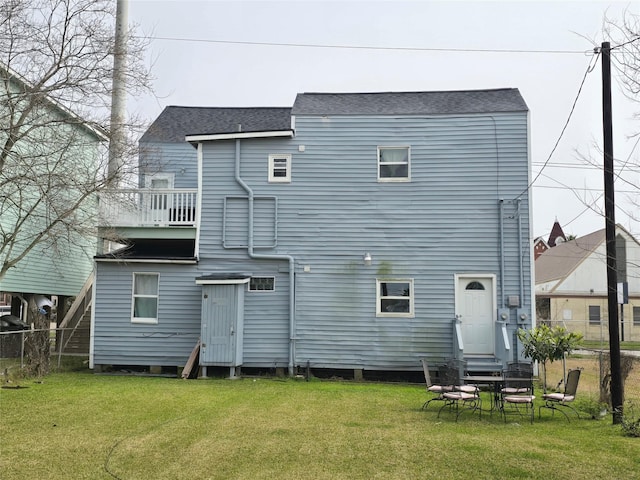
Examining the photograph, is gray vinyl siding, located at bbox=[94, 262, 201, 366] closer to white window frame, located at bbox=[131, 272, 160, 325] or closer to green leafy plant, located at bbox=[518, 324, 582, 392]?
white window frame, located at bbox=[131, 272, 160, 325]

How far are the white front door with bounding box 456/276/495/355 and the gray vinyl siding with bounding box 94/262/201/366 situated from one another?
6851mm

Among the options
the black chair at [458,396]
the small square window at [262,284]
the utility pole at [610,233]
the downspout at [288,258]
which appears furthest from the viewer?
the small square window at [262,284]

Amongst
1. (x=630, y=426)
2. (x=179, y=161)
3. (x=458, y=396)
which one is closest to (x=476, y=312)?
(x=458, y=396)

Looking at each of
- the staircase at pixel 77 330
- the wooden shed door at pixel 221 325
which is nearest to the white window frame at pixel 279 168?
the wooden shed door at pixel 221 325

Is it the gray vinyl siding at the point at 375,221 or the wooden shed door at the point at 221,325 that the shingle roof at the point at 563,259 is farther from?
the wooden shed door at the point at 221,325

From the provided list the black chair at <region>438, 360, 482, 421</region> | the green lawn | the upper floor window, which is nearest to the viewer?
the green lawn

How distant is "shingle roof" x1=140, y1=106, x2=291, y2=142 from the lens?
70.7ft

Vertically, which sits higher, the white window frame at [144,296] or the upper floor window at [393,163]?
the upper floor window at [393,163]

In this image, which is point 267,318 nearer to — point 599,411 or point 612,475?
point 599,411

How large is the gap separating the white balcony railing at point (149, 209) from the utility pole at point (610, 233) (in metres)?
10.6

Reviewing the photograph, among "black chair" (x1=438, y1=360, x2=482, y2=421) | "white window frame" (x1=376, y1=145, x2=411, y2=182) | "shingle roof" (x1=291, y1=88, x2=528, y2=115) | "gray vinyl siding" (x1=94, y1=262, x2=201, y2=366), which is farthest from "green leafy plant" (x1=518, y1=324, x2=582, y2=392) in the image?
"gray vinyl siding" (x1=94, y1=262, x2=201, y2=366)

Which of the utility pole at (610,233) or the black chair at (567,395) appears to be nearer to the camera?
the utility pole at (610,233)

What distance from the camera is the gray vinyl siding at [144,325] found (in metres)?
16.5

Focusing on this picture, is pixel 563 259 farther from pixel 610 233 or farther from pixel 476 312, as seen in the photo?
pixel 610 233
